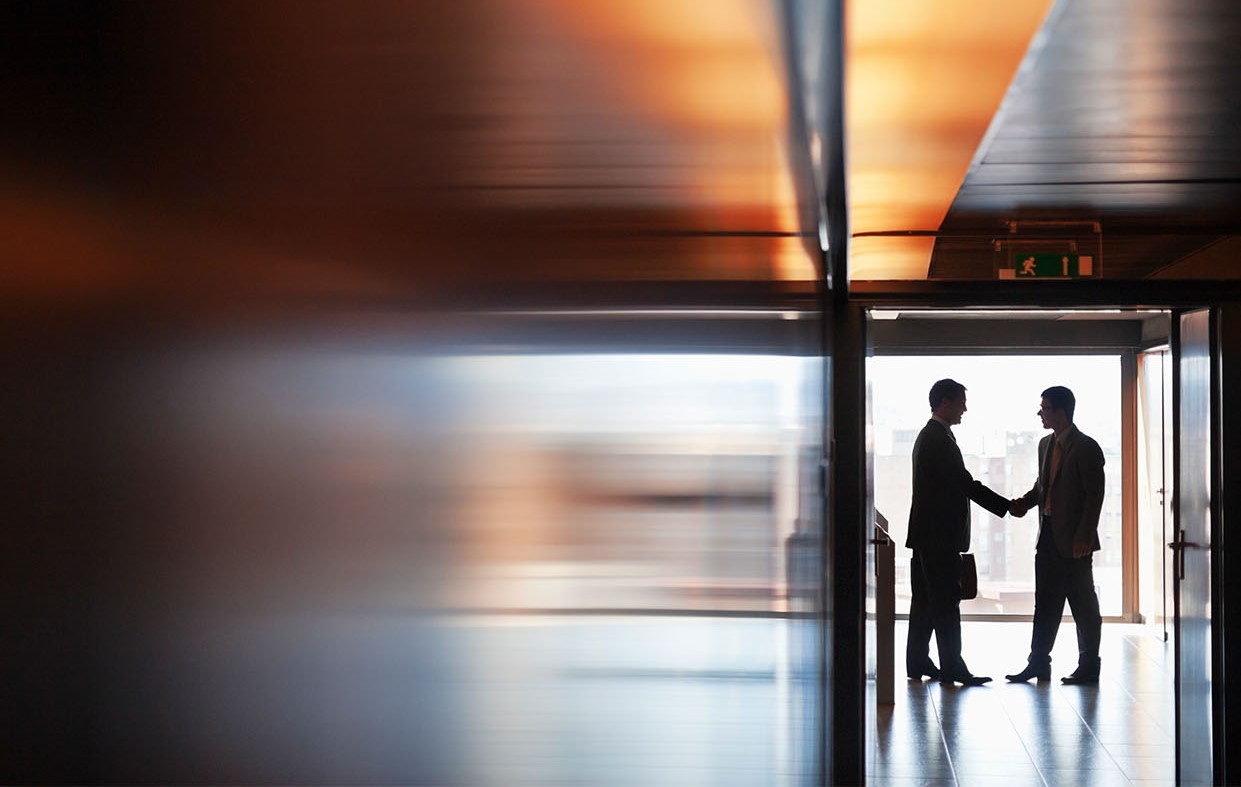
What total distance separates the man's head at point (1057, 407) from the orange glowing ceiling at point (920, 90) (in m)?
2.96

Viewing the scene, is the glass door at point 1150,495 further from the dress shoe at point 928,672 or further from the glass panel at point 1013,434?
the dress shoe at point 928,672

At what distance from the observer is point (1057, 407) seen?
593 centimetres

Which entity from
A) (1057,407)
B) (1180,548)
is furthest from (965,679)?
(1180,548)

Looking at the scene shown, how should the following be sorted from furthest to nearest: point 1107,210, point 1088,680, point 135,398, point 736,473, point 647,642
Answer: point 1088,680, point 1107,210, point 736,473, point 647,642, point 135,398

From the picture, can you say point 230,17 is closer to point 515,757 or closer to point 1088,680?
point 515,757

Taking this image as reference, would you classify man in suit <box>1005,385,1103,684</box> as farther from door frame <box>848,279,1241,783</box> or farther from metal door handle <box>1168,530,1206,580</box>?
door frame <box>848,279,1241,783</box>

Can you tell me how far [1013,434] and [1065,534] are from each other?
2.34m

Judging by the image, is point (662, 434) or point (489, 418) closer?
point (489, 418)

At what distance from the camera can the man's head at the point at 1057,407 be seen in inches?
232

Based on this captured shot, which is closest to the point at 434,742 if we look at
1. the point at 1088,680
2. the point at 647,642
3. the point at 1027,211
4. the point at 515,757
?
the point at 515,757

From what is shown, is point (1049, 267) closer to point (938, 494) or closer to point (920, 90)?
point (920, 90)

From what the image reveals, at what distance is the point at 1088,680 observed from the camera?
Result: 20.7 ft

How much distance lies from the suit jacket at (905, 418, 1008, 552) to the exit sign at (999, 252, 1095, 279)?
228cm

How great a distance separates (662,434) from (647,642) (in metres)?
0.05
